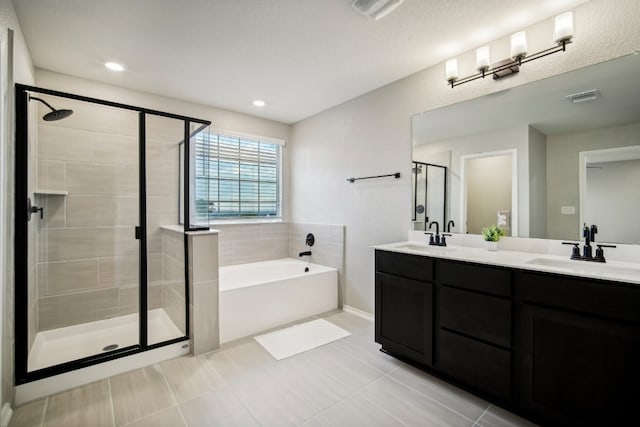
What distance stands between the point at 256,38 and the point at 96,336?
287 centimetres

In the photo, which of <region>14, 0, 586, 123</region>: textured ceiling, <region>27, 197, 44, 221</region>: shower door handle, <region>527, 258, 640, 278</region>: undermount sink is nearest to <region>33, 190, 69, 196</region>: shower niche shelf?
<region>27, 197, 44, 221</region>: shower door handle

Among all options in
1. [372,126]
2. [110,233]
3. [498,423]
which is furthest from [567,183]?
[110,233]

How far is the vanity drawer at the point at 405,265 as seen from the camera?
210 cm

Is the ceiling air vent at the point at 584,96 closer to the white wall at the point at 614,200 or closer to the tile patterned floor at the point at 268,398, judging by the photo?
the white wall at the point at 614,200

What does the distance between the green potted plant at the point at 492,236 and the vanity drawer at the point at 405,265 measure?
548 millimetres

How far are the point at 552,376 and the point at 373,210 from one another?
6.56 ft

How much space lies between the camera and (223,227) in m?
3.78

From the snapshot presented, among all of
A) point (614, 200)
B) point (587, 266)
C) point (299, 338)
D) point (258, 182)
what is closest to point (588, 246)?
point (587, 266)

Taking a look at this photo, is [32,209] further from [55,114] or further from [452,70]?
[452,70]

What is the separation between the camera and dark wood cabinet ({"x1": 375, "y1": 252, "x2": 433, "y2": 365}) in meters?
2.11

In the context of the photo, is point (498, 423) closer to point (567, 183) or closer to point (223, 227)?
point (567, 183)

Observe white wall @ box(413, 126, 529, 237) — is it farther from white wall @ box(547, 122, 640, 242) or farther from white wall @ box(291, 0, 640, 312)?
white wall @ box(291, 0, 640, 312)

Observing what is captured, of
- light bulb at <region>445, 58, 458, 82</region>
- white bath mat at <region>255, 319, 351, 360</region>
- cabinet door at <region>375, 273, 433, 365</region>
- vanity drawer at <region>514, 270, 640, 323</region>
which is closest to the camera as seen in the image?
vanity drawer at <region>514, 270, 640, 323</region>

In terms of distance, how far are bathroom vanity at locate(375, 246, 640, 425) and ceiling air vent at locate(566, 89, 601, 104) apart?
1.07 m
